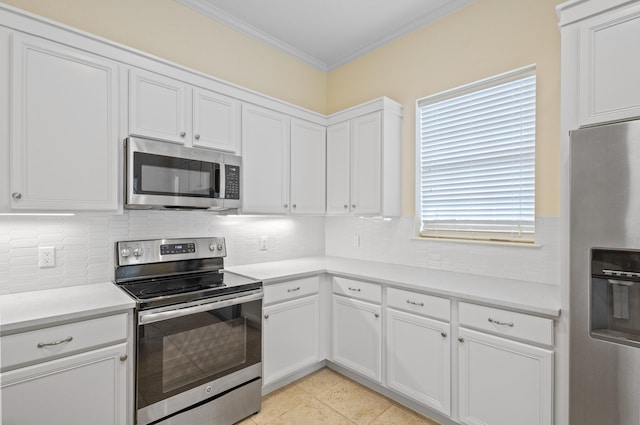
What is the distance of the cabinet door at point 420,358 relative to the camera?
206 cm

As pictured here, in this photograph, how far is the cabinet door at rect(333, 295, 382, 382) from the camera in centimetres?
245

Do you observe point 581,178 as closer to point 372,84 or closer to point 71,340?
point 372,84

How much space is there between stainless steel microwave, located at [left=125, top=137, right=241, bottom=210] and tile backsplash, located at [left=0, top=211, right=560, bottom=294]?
0.31 meters

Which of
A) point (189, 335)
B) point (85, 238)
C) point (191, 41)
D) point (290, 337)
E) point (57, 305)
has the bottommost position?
point (290, 337)

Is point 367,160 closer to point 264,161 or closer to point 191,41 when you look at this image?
point 264,161

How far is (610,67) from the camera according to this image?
5.00 feet

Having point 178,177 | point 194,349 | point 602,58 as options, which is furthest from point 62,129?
point 602,58

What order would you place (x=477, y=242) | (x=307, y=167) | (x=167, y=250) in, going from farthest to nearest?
(x=307, y=167), (x=477, y=242), (x=167, y=250)

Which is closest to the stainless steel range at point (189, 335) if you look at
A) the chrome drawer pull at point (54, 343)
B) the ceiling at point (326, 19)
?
the chrome drawer pull at point (54, 343)

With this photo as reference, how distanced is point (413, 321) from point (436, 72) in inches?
81.5

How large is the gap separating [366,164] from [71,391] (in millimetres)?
2514

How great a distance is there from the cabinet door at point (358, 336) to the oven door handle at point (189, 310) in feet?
2.62

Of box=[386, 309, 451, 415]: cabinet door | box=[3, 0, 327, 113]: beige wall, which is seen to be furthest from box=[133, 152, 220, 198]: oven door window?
box=[386, 309, 451, 415]: cabinet door

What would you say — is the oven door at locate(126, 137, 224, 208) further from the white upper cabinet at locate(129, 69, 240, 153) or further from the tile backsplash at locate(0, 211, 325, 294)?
the tile backsplash at locate(0, 211, 325, 294)
